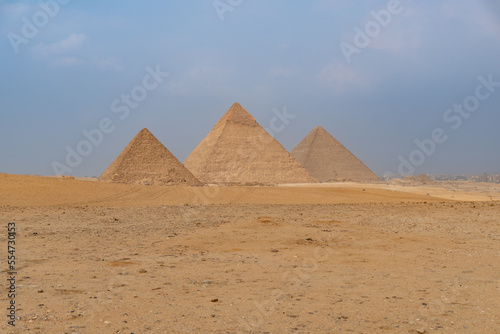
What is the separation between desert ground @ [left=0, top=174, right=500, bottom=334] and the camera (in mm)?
3717

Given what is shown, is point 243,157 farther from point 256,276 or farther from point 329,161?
point 256,276

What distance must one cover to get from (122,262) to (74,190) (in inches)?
628

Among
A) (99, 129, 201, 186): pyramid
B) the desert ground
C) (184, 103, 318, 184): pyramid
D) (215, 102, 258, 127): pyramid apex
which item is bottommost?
the desert ground

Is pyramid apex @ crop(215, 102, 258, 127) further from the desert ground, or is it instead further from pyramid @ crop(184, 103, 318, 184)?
the desert ground

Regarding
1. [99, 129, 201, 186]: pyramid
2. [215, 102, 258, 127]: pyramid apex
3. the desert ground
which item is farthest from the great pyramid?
the desert ground

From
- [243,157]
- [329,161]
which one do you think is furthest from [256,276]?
[329,161]

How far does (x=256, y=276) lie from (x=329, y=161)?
8780cm

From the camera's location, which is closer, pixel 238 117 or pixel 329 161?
A: pixel 238 117

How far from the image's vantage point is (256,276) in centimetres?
536

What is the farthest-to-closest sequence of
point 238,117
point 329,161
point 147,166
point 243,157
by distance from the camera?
point 329,161, point 238,117, point 243,157, point 147,166

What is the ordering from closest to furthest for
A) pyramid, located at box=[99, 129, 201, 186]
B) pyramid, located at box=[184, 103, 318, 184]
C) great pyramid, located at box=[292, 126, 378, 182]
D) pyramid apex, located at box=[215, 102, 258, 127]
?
pyramid, located at box=[99, 129, 201, 186]
pyramid, located at box=[184, 103, 318, 184]
pyramid apex, located at box=[215, 102, 258, 127]
great pyramid, located at box=[292, 126, 378, 182]

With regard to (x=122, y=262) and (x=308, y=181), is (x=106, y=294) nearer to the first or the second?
(x=122, y=262)

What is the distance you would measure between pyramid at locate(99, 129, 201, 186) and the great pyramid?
5539 cm

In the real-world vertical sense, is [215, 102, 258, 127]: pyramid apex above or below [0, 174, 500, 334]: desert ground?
above
